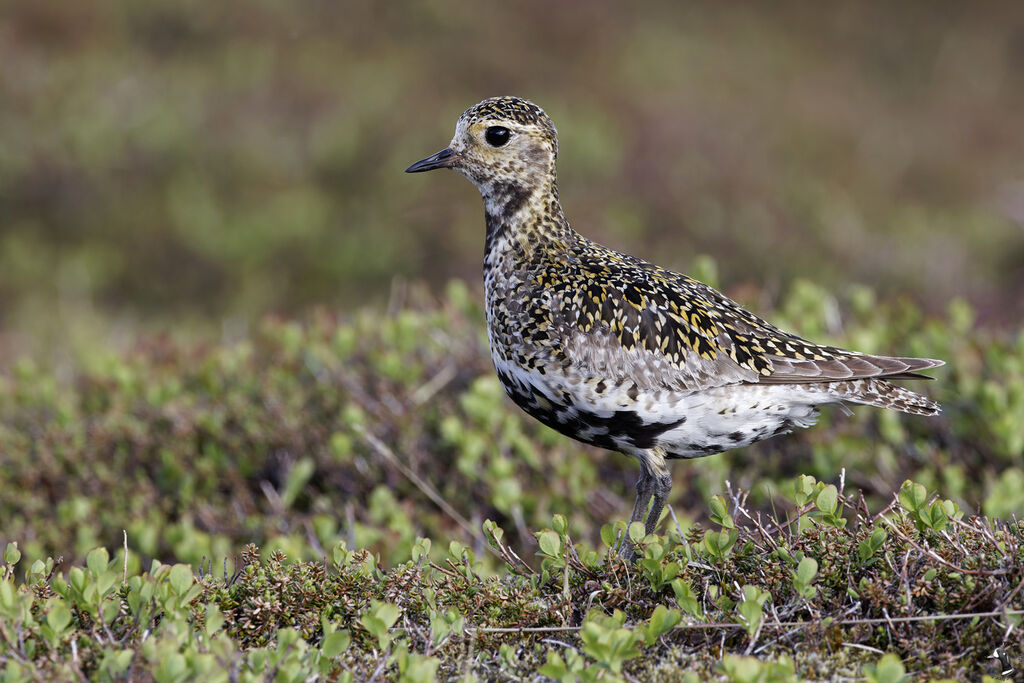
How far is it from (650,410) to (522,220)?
1037 millimetres

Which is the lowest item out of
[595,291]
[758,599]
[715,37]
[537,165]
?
[758,599]

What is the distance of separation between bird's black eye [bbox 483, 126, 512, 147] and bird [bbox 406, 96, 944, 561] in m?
0.39

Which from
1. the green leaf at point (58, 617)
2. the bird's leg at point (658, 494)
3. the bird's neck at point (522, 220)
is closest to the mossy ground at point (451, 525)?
the green leaf at point (58, 617)

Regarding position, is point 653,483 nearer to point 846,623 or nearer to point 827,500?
point 827,500

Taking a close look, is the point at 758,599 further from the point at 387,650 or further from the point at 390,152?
the point at 390,152

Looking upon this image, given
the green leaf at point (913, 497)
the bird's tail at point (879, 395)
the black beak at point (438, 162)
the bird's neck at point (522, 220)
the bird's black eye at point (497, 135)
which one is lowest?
the green leaf at point (913, 497)

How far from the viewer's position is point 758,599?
295cm

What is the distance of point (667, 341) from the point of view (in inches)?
155

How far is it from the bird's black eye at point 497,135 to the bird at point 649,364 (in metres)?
0.39

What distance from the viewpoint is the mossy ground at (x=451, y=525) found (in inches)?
118

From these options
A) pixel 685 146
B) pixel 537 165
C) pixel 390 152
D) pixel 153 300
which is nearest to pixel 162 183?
pixel 153 300

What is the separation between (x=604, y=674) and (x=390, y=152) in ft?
33.8

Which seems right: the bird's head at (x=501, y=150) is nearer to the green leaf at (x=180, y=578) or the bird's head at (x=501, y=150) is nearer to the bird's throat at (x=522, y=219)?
the bird's throat at (x=522, y=219)

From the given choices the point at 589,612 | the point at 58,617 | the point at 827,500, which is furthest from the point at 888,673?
the point at 58,617
